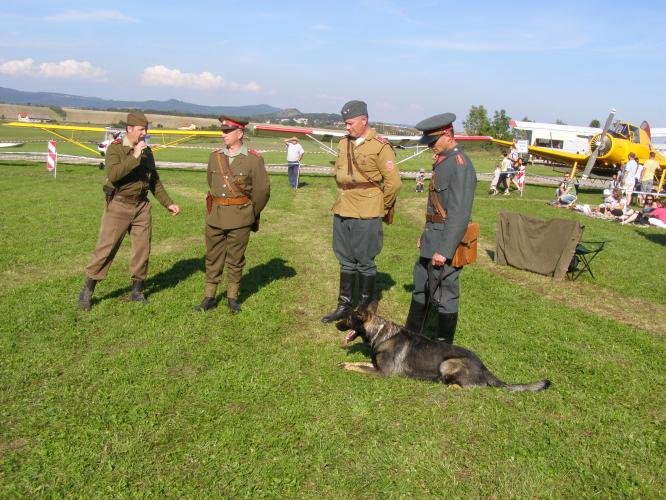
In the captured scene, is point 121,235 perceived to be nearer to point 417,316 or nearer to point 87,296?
point 87,296

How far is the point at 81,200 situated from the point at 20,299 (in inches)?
336

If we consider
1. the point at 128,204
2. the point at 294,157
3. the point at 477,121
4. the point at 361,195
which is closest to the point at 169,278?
the point at 128,204

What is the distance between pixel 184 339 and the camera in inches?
208

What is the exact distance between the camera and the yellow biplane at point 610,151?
22.5m

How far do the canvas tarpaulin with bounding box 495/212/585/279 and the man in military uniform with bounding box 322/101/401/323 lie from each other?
4.06 m

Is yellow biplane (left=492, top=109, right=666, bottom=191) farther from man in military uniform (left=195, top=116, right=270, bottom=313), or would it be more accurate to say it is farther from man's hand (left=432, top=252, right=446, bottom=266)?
man's hand (left=432, top=252, right=446, bottom=266)

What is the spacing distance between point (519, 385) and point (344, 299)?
7.97ft

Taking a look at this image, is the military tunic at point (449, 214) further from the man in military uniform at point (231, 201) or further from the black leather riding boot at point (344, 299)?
the man in military uniform at point (231, 201)

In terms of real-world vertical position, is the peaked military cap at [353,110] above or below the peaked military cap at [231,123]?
above

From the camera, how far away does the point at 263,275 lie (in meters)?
7.90

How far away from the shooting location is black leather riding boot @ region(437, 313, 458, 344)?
4.92m

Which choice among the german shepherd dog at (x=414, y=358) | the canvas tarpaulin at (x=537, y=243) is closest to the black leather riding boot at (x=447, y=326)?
the german shepherd dog at (x=414, y=358)

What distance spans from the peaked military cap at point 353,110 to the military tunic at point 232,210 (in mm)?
1146

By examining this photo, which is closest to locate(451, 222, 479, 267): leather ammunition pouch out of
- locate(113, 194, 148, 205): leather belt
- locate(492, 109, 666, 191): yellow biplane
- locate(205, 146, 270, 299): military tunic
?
locate(205, 146, 270, 299): military tunic
